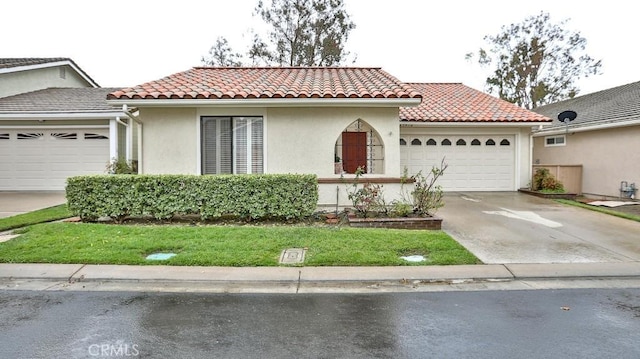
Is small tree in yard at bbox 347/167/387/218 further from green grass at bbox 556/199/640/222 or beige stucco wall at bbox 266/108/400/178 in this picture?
green grass at bbox 556/199/640/222

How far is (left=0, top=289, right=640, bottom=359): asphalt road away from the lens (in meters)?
3.68

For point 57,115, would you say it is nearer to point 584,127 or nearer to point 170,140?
point 170,140

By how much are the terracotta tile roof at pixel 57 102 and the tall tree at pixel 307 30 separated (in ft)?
45.7

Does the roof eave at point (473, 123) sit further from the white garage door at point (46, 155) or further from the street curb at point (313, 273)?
the white garage door at point (46, 155)

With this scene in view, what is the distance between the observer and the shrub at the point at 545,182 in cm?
1490

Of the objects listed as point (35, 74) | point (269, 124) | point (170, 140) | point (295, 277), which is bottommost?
point (295, 277)

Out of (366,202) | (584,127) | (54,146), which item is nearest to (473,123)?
(584,127)

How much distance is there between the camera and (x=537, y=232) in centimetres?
875

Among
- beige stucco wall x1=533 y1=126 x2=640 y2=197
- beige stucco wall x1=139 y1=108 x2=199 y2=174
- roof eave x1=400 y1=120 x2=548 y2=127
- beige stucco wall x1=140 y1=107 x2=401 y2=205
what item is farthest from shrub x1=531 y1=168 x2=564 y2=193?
beige stucco wall x1=139 y1=108 x2=199 y2=174

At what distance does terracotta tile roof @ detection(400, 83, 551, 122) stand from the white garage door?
1205 centimetres

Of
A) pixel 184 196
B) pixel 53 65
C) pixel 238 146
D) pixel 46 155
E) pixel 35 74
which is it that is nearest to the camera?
pixel 184 196

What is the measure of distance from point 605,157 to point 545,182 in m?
2.29

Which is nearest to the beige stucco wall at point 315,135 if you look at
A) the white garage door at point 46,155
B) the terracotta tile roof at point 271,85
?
the terracotta tile roof at point 271,85

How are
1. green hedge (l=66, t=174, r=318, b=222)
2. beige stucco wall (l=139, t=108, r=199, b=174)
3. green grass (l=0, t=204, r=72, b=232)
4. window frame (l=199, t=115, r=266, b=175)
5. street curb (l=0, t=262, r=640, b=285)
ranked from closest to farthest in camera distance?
1. street curb (l=0, t=262, r=640, b=285)
2. green grass (l=0, t=204, r=72, b=232)
3. green hedge (l=66, t=174, r=318, b=222)
4. beige stucco wall (l=139, t=108, r=199, b=174)
5. window frame (l=199, t=115, r=266, b=175)
